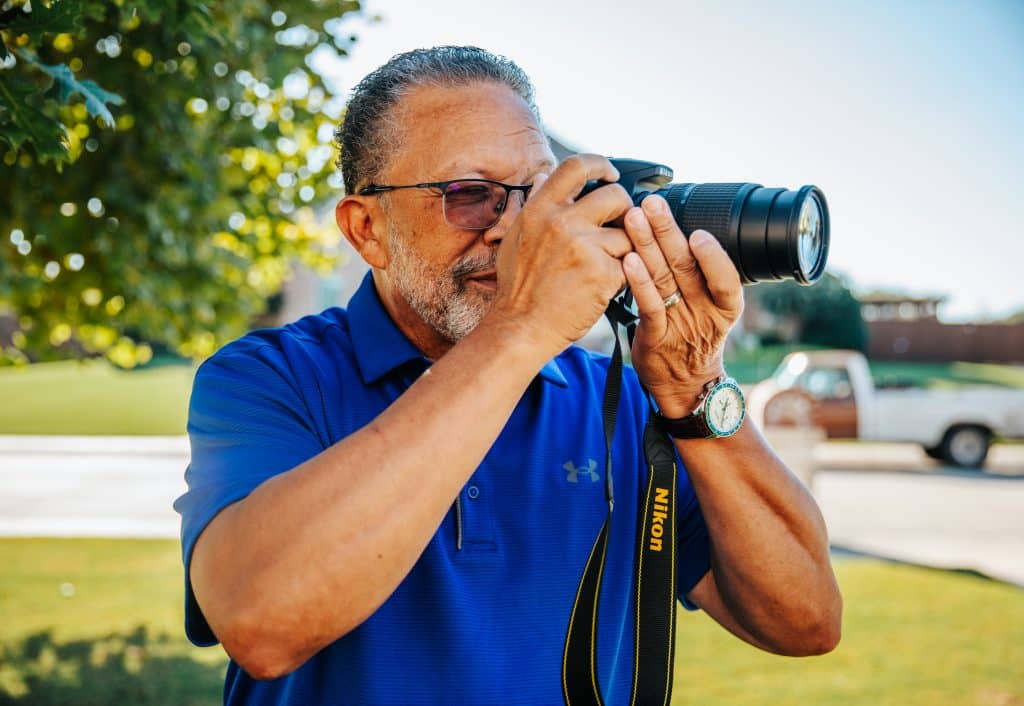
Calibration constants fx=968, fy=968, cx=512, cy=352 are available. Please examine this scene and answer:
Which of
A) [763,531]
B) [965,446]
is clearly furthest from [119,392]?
[763,531]

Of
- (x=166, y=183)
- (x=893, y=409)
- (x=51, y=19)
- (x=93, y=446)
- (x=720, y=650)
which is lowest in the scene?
(x=93, y=446)

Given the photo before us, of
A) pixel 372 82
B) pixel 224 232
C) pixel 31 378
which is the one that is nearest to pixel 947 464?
pixel 224 232

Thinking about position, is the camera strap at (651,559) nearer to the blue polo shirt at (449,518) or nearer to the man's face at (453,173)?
the blue polo shirt at (449,518)

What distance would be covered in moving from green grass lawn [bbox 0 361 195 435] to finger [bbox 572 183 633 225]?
15.6 metres

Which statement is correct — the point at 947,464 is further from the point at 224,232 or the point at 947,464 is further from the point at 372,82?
the point at 372,82

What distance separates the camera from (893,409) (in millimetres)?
13641

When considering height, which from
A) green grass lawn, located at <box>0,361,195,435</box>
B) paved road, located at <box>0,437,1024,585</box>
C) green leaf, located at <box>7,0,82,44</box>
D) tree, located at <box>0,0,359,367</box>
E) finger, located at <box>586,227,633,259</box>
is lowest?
green grass lawn, located at <box>0,361,195,435</box>

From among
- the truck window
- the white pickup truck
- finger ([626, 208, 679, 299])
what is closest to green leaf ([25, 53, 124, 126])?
finger ([626, 208, 679, 299])

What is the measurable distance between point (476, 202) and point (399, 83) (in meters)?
0.33

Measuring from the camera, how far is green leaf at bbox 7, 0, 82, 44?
1.78m

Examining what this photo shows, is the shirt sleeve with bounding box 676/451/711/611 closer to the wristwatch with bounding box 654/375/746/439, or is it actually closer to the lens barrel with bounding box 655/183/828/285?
the wristwatch with bounding box 654/375/746/439

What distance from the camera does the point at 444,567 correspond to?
1562 millimetres

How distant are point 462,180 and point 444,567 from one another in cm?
69

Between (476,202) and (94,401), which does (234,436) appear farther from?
(94,401)
